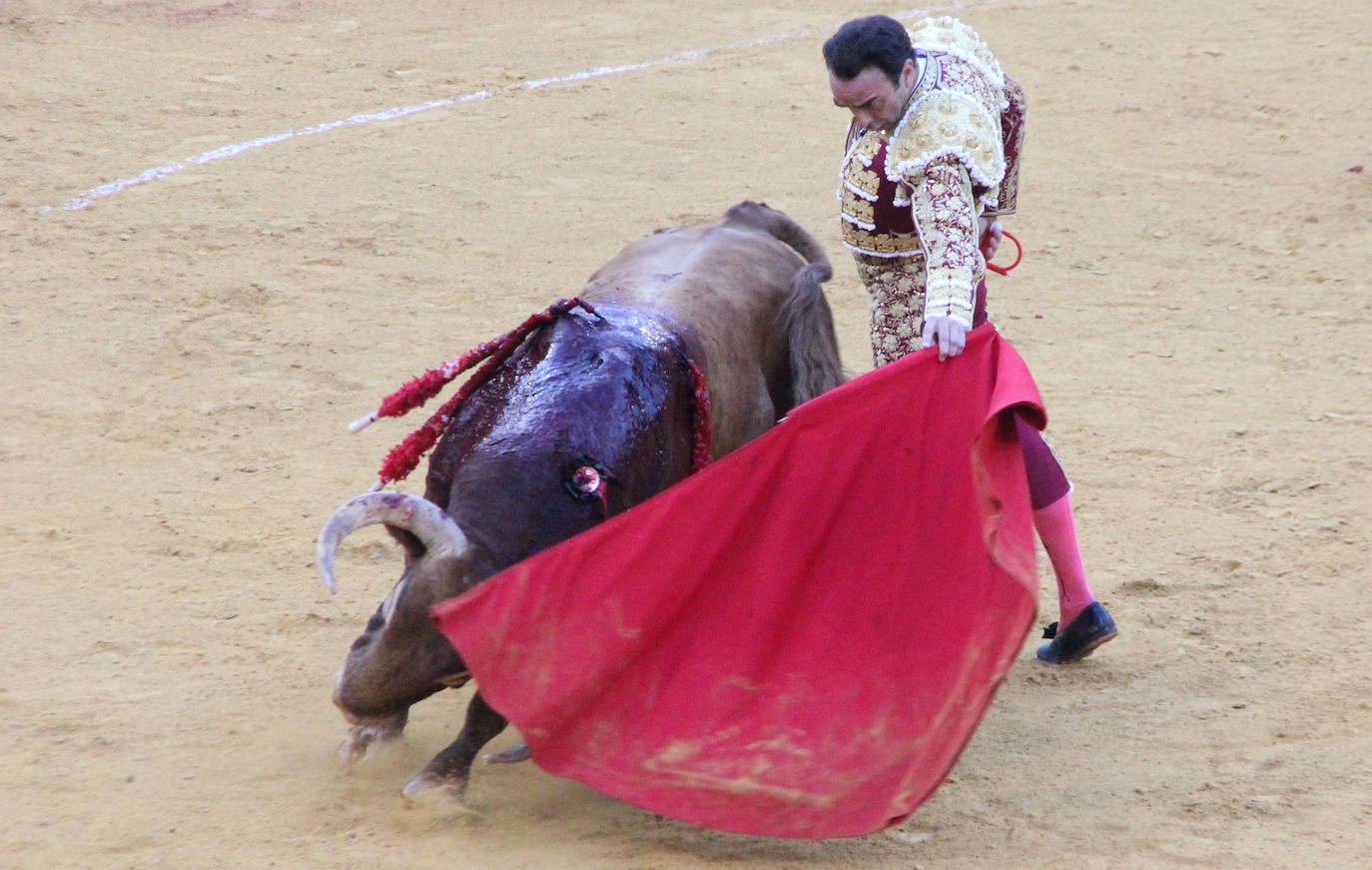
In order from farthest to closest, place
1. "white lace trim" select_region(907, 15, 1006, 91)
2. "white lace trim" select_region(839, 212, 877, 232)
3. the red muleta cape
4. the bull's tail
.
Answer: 1. the bull's tail
2. "white lace trim" select_region(839, 212, 877, 232)
3. "white lace trim" select_region(907, 15, 1006, 91)
4. the red muleta cape

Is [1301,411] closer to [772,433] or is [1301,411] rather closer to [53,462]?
[772,433]

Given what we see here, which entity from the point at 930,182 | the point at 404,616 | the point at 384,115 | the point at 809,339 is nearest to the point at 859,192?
the point at 930,182

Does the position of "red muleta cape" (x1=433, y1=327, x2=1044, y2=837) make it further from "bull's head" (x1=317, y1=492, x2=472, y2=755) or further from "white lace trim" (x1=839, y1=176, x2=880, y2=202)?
"white lace trim" (x1=839, y1=176, x2=880, y2=202)

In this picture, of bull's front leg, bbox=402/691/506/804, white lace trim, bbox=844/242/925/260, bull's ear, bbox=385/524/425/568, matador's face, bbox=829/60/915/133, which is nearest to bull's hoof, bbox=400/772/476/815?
bull's front leg, bbox=402/691/506/804

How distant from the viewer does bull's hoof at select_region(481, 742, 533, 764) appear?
11.1 feet

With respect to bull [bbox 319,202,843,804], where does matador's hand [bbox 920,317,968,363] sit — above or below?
above

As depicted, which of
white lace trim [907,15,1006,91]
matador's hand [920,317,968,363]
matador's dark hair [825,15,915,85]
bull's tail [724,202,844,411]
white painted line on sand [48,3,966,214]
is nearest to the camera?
matador's dark hair [825,15,915,85]

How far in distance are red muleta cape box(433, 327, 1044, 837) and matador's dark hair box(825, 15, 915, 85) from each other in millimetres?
575

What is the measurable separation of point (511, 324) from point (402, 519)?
295 cm

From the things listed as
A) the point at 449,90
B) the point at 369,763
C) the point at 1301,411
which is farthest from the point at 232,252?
the point at 1301,411

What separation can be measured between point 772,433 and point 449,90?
5723 mm

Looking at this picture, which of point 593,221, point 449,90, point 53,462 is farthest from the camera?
point 449,90

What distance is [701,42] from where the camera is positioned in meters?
9.48

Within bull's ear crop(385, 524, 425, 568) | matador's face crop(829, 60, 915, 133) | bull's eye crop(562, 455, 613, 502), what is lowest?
bull's ear crop(385, 524, 425, 568)
